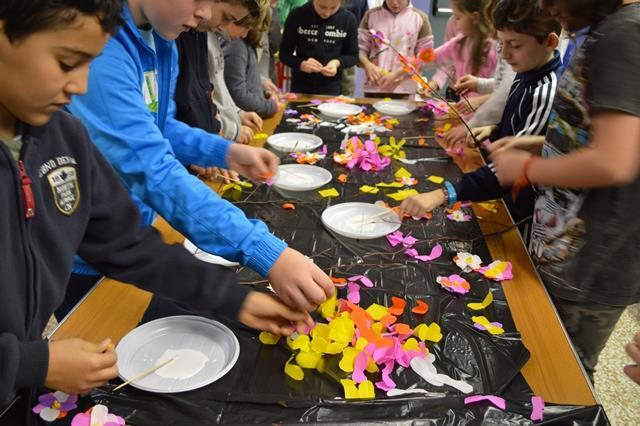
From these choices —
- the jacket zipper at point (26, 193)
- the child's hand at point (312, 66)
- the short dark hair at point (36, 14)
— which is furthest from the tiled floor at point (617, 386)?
the child's hand at point (312, 66)

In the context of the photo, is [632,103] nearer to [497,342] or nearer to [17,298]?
[497,342]

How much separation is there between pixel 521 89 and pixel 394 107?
0.92 metres

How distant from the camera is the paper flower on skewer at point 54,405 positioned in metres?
0.80

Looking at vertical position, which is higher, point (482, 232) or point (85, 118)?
point (85, 118)

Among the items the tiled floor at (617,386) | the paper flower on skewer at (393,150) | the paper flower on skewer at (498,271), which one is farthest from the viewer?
the paper flower on skewer at (393,150)

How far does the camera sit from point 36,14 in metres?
0.62

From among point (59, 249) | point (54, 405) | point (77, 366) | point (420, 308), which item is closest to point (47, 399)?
point (54, 405)

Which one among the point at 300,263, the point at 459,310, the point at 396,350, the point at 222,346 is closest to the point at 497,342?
the point at 459,310

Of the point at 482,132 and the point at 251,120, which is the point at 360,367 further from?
the point at 251,120

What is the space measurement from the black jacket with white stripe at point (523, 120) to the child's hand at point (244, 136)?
978mm

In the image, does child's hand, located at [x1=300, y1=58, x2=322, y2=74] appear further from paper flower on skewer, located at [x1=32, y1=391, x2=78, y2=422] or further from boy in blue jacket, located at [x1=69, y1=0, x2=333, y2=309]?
paper flower on skewer, located at [x1=32, y1=391, x2=78, y2=422]

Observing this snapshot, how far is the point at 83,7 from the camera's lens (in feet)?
2.17

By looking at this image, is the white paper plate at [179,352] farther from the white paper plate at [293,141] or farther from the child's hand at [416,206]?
the white paper plate at [293,141]

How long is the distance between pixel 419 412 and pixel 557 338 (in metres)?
0.39
